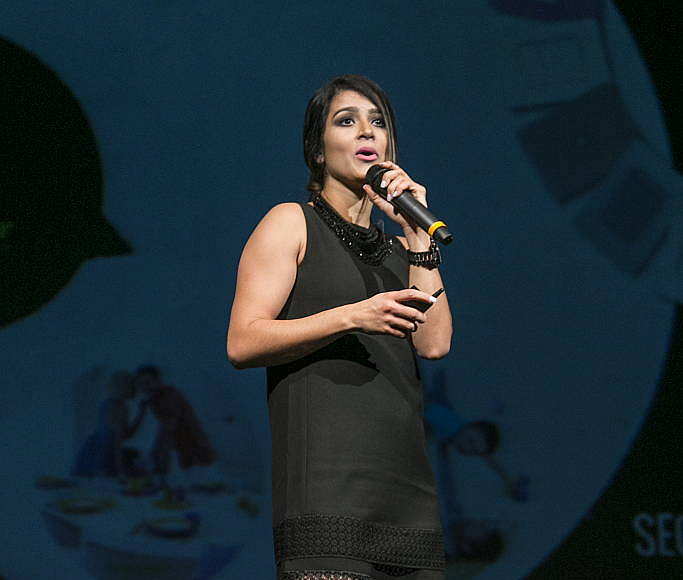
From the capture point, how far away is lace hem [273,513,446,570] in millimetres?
1407

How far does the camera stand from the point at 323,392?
150cm

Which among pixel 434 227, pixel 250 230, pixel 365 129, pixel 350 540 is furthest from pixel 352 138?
pixel 250 230

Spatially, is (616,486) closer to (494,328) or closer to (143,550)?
(494,328)

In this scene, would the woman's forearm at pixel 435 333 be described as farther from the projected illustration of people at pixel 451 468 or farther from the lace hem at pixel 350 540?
the projected illustration of people at pixel 451 468

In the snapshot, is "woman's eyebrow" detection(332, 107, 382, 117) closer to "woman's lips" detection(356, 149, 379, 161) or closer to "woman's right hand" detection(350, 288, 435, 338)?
"woman's lips" detection(356, 149, 379, 161)

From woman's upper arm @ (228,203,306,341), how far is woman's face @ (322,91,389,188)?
0.19 meters

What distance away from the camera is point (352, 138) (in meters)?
1.74

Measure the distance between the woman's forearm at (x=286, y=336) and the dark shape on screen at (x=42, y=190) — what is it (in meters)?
1.55

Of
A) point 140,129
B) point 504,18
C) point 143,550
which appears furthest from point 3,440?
point 504,18

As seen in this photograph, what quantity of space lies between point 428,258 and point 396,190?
15cm

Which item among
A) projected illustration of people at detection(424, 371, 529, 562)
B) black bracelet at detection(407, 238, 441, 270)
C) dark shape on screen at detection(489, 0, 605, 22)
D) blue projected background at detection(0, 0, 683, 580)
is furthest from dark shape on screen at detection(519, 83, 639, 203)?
black bracelet at detection(407, 238, 441, 270)

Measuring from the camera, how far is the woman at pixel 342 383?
55.9 inches

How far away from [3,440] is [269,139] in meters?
1.28

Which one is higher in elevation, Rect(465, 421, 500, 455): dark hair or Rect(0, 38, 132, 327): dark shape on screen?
Rect(0, 38, 132, 327): dark shape on screen
